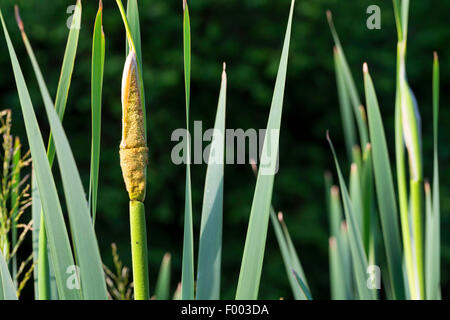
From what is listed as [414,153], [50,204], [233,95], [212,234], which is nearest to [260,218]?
[212,234]

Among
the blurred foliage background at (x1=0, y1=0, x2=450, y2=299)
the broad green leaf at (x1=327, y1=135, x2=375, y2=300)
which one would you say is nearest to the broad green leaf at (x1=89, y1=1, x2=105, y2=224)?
the broad green leaf at (x1=327, y1=135, x2=375, y2=300)

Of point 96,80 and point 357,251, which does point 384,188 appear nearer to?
point 357,251

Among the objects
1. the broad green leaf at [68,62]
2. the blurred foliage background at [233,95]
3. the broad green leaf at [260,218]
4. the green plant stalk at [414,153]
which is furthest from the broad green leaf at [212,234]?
the blurred foliage background at [233,95]

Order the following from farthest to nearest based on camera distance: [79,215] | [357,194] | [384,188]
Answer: [357,194] → [384,188] → [79,215]

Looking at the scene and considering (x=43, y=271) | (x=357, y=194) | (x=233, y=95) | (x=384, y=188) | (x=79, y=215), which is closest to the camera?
(x=79, y=215)

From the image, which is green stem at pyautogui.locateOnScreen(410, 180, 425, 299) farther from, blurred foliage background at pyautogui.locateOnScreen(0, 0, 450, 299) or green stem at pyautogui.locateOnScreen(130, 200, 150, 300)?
blurred foliage background at pyautogui.locateOnScreen(0, 0, 450, 299)

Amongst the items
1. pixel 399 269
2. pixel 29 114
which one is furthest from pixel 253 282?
pixel 399 269

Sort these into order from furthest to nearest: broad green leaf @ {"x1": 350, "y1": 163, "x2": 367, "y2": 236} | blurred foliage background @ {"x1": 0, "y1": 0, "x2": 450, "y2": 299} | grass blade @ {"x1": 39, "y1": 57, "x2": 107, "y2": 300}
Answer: blurred foliage background @ {"x1": 0, "y1": 0, "x2": 450, "y2": 299} < broad green leaf @ {"x1": 350, "y1": 163, "x2": 367, "y2": 236} < grass blade @ {"x1": 39, "y1": 57, "x2": 107, "y2": 300}
